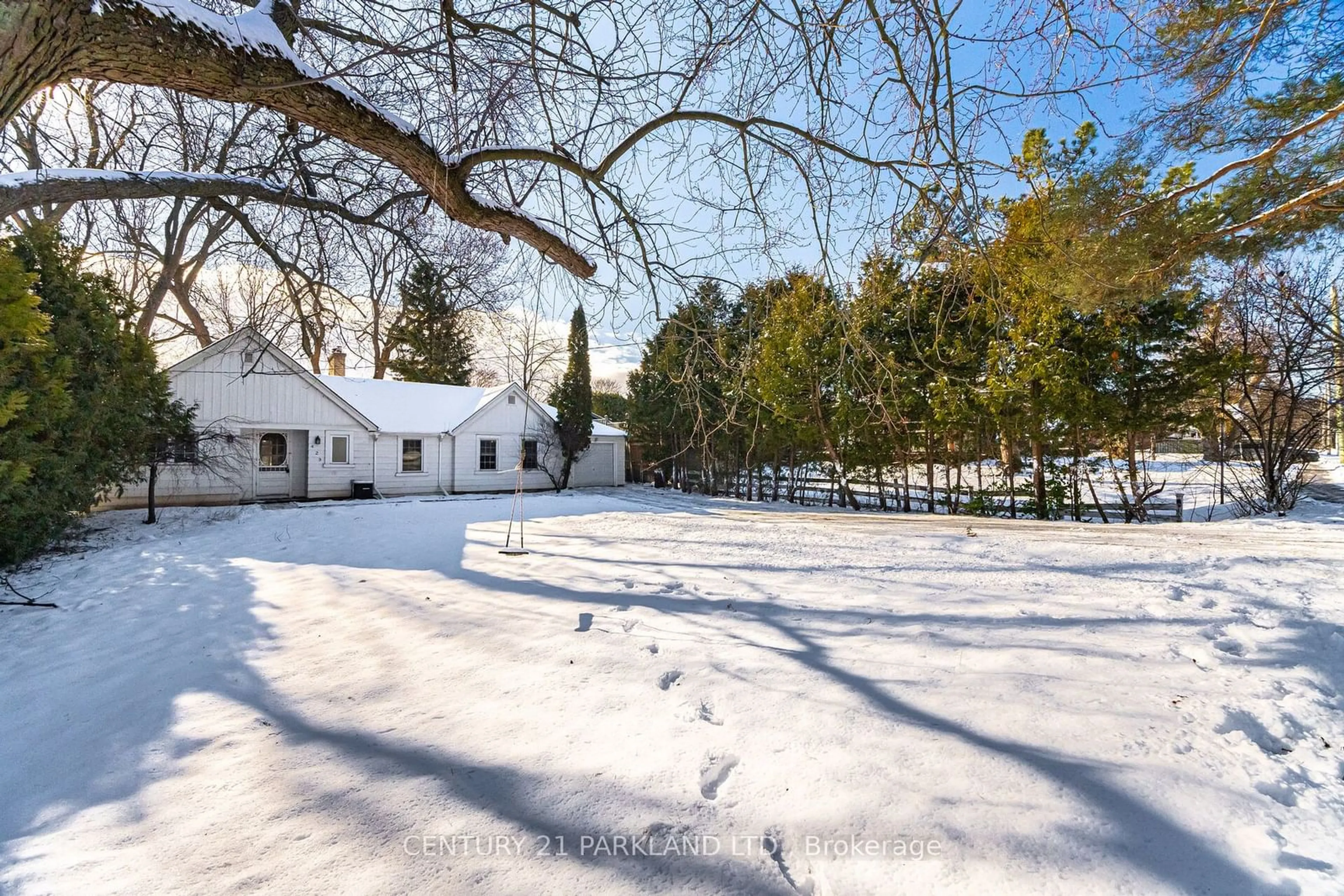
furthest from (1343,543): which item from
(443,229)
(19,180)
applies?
(19,180)

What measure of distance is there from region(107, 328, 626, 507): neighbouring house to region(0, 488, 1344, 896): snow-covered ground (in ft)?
23.0

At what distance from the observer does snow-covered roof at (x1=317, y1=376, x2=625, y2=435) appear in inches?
680

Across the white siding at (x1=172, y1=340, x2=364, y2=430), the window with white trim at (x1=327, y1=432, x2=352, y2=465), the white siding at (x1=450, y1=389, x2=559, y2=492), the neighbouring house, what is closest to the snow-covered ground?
the neighbouring house

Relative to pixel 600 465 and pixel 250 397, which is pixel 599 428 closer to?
pixel 600 465

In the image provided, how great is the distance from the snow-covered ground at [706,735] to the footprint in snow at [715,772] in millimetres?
17

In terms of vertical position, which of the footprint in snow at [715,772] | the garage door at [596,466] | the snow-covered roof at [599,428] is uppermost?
the snow-covered roof at [599,428]

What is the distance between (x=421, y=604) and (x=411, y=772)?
2676 millimetres

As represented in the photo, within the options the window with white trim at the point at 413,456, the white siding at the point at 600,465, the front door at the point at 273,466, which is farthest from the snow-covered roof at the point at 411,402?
the front door at the point at 273,466

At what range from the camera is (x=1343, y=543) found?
502 centimetres

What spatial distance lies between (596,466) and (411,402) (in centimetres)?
726

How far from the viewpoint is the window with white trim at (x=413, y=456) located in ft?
57.0

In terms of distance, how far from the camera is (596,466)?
2162 cm

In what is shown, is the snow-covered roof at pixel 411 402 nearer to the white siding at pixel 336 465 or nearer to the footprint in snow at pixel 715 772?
the white siding at pixel 336 465

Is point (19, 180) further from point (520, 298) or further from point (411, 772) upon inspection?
point (411, 772)
